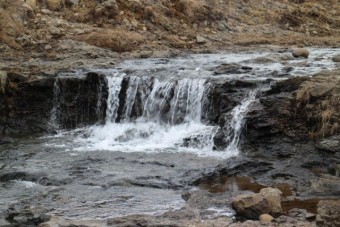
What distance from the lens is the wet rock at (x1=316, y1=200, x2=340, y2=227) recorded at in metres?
6.30

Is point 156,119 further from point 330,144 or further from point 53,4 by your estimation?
point 53,4

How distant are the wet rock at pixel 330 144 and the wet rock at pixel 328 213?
6.93 ft

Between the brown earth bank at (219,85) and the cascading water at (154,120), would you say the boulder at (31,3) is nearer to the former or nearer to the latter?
the brown earth bank at (219,85)

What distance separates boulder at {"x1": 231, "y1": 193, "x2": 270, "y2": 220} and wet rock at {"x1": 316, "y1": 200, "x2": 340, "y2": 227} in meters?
0.67

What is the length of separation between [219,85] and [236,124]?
4.72 feet

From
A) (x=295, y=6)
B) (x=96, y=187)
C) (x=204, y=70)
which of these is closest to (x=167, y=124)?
(x=204, y=70)

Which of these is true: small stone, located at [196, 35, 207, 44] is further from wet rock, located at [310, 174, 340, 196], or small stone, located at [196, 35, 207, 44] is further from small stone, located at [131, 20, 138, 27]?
wet rock, located at [310, 174, 340, 196]

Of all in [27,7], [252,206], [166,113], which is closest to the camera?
[252,206]

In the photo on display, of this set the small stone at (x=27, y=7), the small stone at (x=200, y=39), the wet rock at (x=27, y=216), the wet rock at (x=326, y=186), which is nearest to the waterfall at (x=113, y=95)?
the small stone at (x=200, y=39)

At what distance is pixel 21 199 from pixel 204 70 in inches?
279

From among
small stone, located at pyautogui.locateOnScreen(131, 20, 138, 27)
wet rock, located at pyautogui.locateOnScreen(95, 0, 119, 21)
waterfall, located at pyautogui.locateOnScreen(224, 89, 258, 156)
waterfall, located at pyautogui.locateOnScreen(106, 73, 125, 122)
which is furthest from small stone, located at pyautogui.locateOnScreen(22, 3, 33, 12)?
waterfall, located at pyautogui.locateOnScreen(224, 89, 258, 156)

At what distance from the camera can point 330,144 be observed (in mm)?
9312

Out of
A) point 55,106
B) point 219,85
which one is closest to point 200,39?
point 219,85

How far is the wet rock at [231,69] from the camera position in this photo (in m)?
13.1
